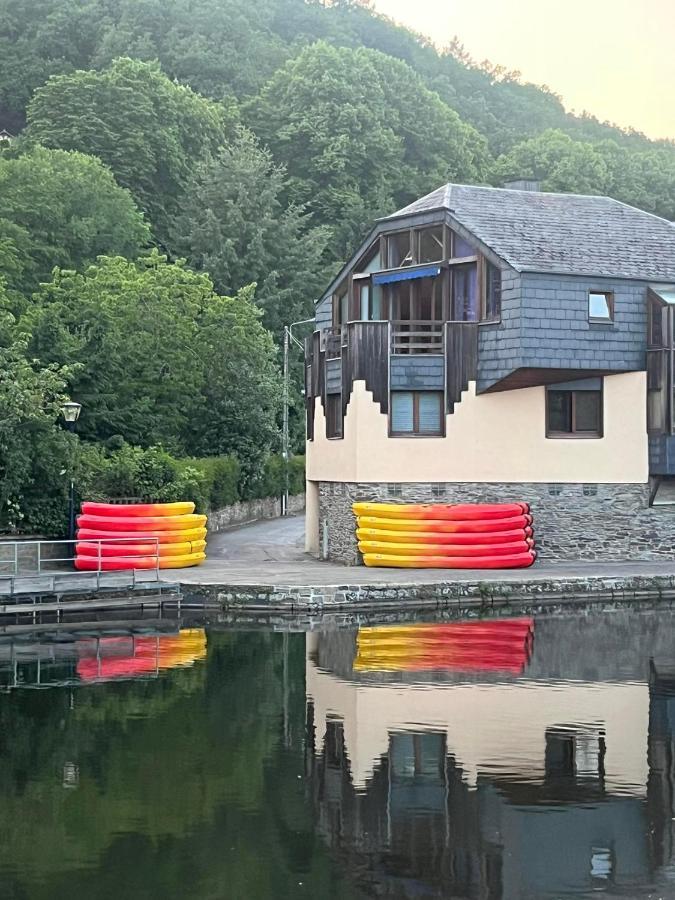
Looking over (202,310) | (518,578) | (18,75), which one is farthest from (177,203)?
(518,578)

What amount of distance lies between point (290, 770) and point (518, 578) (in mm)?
17591

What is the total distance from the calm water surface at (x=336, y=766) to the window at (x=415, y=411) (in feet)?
35.6

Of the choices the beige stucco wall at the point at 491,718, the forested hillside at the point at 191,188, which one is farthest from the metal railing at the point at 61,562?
the beige stucco wall at the point at 491,718

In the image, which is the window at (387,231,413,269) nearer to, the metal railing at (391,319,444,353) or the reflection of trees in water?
the metal railing at (391,319,444,353)

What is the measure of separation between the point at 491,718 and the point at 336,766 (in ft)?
11.7

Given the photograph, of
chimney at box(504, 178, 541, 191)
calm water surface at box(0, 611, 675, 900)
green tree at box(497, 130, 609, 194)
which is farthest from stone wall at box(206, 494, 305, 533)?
green tree at box(497, 130, 609, 194)

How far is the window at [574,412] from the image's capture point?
3997 cm

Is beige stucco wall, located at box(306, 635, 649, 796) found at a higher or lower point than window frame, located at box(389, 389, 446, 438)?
lower

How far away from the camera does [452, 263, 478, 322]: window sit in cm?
3981

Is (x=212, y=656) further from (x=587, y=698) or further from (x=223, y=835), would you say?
(x=223, y=835)

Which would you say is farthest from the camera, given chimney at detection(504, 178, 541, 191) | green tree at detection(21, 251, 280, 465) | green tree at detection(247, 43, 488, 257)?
green tree at detection(247, 43, 488, 257)

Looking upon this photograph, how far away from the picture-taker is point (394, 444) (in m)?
38.9

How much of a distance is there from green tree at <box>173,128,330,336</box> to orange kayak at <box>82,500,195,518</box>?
36.9 metres

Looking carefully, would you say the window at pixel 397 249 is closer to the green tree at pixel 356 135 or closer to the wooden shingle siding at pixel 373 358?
the wooden shingle siding at pixel 373 358
